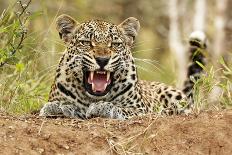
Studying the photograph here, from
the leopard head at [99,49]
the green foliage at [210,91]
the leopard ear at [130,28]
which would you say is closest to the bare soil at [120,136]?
the green foliage at [210,91]

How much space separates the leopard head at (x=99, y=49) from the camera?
32.1ft

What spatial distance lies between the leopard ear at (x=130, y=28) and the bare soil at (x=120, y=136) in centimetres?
232

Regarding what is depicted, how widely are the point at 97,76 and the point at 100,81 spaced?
7 cm

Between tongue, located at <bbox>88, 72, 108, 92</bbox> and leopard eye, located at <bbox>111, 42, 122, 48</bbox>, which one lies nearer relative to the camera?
tongue, located at <bbox>88, 72, 108, 92</bbox>


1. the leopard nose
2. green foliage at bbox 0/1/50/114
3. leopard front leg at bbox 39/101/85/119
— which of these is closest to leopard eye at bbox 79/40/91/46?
the leopard nose

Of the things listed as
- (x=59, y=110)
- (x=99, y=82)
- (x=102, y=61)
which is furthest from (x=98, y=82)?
(x=59, y=110)

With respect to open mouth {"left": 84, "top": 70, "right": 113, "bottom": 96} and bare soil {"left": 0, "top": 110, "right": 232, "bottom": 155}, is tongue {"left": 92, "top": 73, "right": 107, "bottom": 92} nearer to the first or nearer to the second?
open mouth {"left": 84, "top": 70, "right": 113, "bottom": 96}

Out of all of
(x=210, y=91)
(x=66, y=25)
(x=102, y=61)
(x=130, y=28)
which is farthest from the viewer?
(x=130, y=28)

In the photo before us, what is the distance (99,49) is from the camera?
32.4ft

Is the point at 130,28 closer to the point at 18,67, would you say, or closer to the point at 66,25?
the point at 66,25

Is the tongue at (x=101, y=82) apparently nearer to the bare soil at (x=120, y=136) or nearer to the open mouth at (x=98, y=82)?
the open mouth at (x=98, y=82)

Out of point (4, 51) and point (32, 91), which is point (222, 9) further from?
→ point (4, 51)

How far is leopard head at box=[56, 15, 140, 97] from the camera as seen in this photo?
32.1 ft

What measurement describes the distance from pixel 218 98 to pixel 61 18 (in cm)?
208
